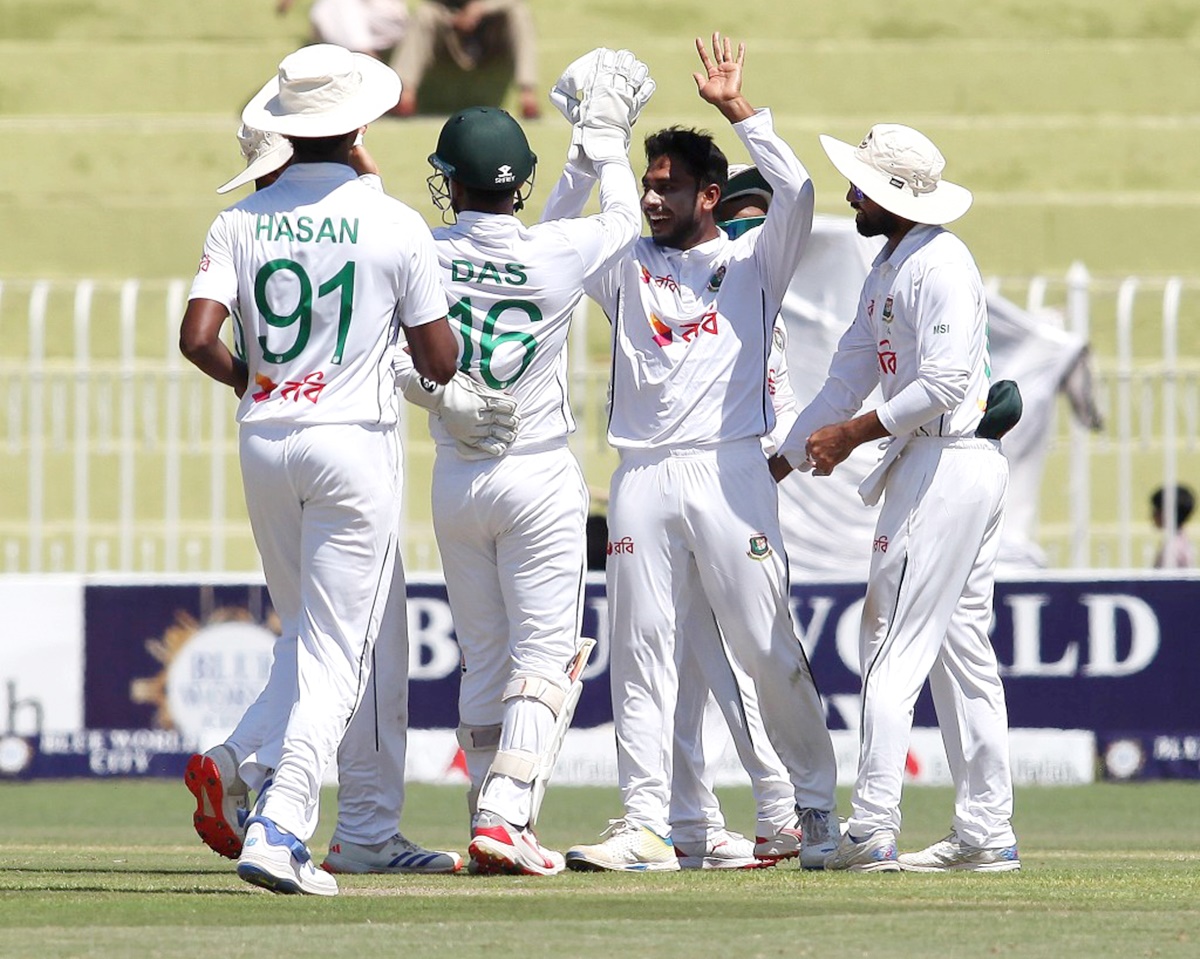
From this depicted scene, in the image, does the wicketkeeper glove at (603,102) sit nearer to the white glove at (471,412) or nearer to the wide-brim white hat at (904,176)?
the wide-brim white hat at (904,176)

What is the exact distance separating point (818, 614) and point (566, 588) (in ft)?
16.8

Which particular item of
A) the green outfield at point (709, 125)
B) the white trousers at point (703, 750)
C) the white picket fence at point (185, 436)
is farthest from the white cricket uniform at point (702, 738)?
the green outfield at point (709, 125)

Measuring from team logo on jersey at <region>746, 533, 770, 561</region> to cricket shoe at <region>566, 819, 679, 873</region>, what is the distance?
86cm

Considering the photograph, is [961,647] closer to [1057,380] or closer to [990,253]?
[1057,380]

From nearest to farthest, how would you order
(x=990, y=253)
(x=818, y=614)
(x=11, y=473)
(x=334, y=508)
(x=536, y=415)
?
(x=334, y=508) < (x=536, y=415) < (x=818, y=614) < (x=11, y=473) < (x=990, y=253)

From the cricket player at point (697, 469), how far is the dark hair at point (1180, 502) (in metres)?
5.97

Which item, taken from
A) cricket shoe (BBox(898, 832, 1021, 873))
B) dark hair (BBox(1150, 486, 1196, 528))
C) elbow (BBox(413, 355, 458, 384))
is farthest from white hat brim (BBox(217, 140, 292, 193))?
dark hair (BBox(1150, 486, 1196, 528))

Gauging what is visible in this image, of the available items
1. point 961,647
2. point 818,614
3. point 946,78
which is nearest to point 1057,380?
point 818,614

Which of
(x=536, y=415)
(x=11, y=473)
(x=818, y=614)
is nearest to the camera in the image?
(x=536, y=415)

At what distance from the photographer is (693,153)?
7027 mm

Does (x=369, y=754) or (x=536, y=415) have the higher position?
(x=536, y=415)

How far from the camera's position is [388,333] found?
6.14 meters

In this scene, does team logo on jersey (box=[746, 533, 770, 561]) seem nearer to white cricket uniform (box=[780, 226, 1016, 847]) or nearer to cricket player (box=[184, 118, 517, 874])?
white cricket uniform (box=[780, 226, 1016, 847])

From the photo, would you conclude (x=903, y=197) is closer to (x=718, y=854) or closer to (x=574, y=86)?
(x=574, y=86)
